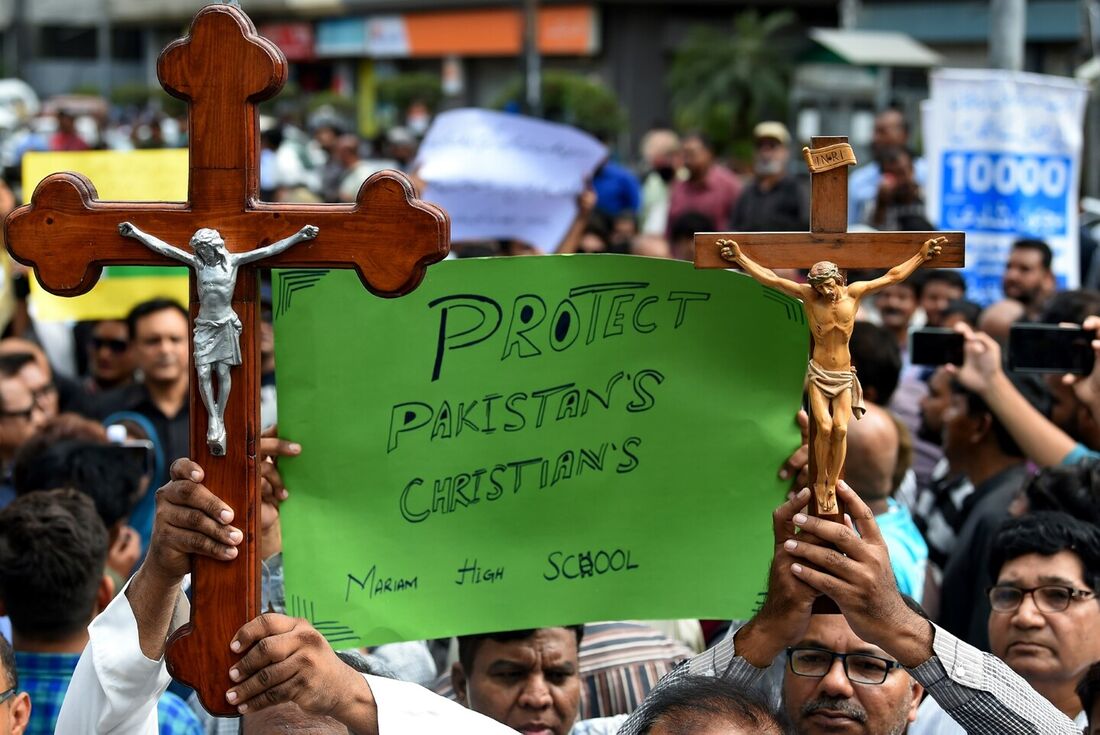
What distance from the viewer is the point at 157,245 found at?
8.97 feet

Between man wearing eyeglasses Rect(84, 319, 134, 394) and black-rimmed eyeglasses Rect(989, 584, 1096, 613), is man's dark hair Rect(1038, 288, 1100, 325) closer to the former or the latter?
black-rimmed eyeglasses Rect(989, 584, 1096, 613)

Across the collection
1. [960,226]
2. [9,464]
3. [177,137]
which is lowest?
[9,464]

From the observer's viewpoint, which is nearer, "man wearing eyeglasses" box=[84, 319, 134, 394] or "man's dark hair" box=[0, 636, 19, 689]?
"man's dark hair" box=[0, 636, 19, 689]

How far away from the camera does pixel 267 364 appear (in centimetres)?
707

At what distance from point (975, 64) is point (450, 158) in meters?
26.8

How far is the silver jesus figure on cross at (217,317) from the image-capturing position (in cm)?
267

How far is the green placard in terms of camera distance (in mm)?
3277

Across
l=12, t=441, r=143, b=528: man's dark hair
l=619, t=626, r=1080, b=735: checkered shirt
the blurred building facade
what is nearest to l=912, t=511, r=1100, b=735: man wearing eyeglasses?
l=619, t=626, r=1080, b=735: checkered shirt

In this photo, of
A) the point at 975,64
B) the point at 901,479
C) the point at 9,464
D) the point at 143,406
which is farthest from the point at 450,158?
the point at 975,64

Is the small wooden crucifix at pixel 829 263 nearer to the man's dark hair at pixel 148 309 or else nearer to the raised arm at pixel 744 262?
the raised arm at pixel 744 262

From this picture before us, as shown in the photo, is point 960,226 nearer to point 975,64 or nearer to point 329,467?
point 329,467

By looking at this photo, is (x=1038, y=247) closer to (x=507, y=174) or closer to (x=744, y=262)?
(x=507, y=174)

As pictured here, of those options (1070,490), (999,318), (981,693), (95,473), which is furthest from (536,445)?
(999,318)

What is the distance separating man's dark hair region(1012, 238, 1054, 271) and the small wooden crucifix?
18.2 feet
